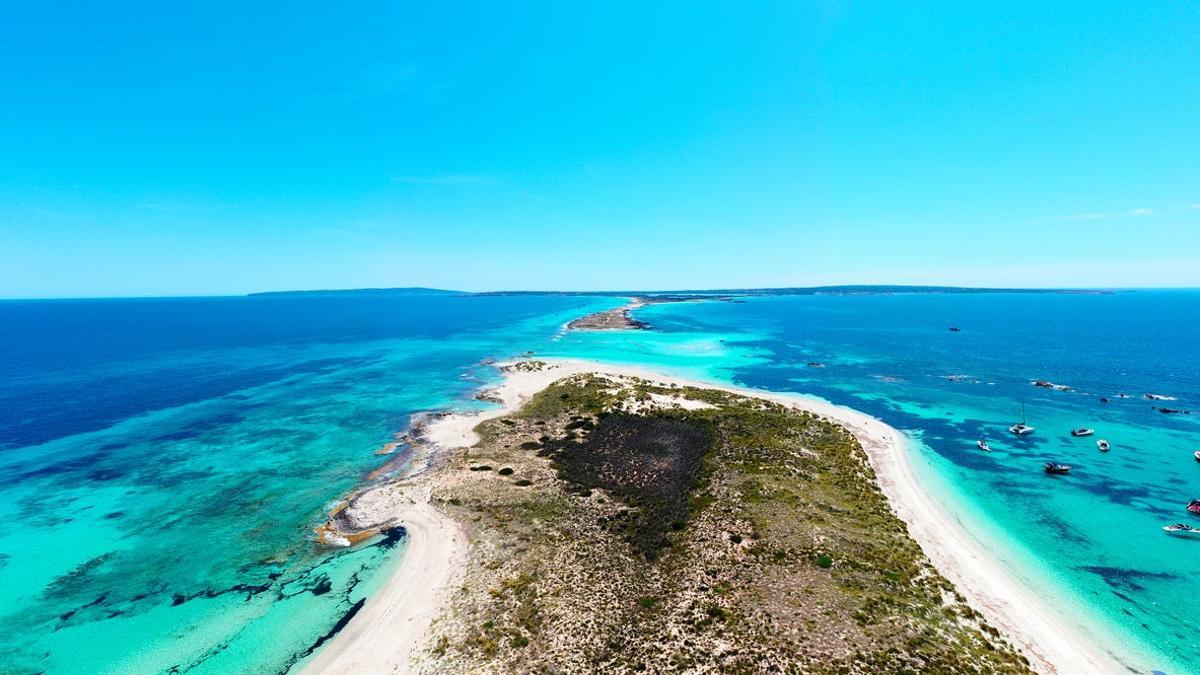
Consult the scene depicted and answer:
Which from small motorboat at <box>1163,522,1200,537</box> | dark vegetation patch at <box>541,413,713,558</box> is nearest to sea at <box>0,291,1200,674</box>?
small motorboat at <box>1163,522,1200,537</box>

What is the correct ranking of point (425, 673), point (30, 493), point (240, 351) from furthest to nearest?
point (240, 351)
point (30, 493)
point (425, 673)

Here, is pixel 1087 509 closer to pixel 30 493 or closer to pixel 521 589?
pixel 521 589

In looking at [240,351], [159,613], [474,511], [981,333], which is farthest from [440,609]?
[981,333]

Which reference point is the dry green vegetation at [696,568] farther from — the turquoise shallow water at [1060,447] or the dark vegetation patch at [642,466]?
the turquoise shallow water at [1060,447]

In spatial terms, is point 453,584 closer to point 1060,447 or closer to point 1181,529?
point 1181,529

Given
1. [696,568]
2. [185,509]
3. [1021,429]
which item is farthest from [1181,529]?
[185,509]

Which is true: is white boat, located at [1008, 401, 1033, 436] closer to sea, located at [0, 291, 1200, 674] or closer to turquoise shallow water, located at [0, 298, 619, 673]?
sea, located at [0, 291, 1200, 674]
